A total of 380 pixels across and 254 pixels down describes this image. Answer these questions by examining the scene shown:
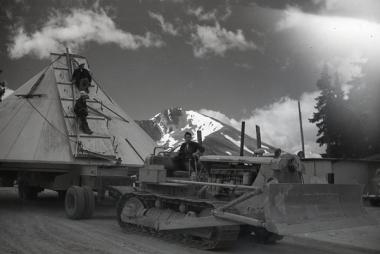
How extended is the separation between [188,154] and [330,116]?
24.7m

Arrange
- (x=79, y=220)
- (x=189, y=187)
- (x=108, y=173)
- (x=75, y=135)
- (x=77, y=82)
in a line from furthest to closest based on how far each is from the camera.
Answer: (x=77, y=82)
(x=75, y=135)
(x=108, y=173)
(x=79, y=220)
(x=189, y=187)

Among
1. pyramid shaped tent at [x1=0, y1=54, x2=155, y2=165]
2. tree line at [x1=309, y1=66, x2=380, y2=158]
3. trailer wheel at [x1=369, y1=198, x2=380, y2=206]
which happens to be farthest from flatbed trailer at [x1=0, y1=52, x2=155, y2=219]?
tree line at [x1=309, y1=66, x2=380, y2=158]

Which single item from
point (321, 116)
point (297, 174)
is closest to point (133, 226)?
point (297, 174)

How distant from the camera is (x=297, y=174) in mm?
9141

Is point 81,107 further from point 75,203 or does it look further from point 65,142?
point 75,203

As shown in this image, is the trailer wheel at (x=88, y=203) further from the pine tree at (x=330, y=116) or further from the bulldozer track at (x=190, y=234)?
the pine tree at (x=330, y=116)

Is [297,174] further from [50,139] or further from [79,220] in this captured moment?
[50,139]

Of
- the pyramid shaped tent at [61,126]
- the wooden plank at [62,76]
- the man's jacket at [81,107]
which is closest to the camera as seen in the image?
the pyramid shaped tent at [61,126]

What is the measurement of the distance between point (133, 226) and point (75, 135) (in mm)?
5052

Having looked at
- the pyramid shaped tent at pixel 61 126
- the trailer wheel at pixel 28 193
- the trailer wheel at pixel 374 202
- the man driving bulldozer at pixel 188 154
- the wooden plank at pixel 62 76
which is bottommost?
the trailer wheel at pixel 374 202

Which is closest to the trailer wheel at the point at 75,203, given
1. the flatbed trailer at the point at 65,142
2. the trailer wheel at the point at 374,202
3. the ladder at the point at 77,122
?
the flatbed trailer at the point at 65,142

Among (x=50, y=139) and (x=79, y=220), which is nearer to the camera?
(x=79, y=220)

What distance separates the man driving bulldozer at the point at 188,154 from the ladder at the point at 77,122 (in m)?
4.04

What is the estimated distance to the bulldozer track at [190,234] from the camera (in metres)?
8.63
